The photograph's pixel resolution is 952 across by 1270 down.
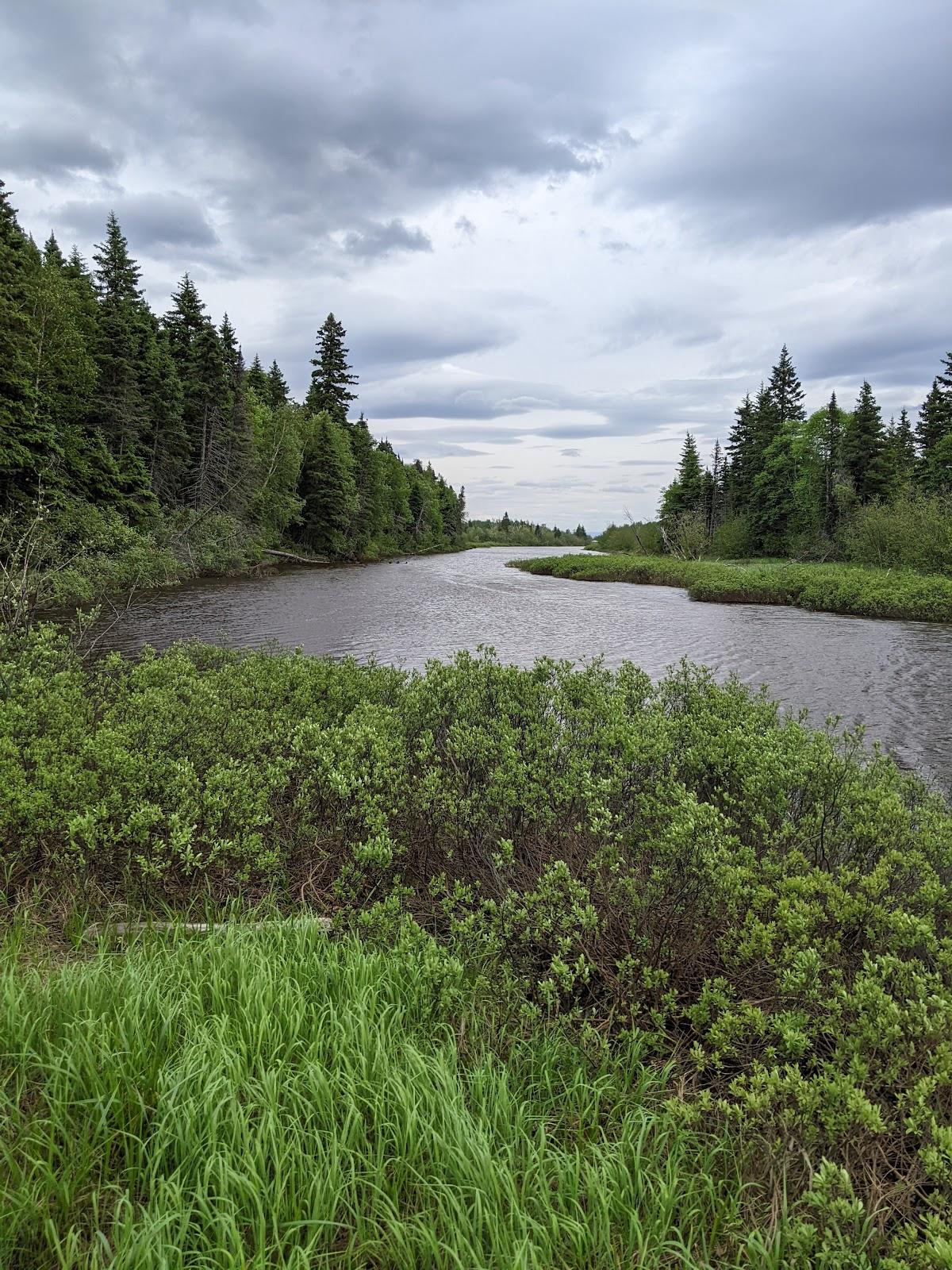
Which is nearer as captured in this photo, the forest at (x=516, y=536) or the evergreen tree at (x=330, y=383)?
the evergreen tree at (x=330, y=383)

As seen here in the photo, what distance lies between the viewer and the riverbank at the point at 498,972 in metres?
2.15

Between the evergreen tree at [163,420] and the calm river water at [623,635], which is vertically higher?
the evergreen tree at [163,420]

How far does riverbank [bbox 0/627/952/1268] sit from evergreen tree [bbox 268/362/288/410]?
61399mm

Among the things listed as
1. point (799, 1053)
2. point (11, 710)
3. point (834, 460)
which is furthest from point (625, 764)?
point (834, 460)

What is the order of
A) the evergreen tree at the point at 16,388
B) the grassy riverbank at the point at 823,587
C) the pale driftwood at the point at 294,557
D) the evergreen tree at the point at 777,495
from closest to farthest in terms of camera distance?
the evergreen tree at the point at 16,388, the grassy riverbank at the point at 823,587, the pale driftwood at the point at 294,557, the evergreen tree at the point at 777,495

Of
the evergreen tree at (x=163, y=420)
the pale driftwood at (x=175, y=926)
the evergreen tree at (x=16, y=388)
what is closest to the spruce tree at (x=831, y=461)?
the evergreen tree at (x=163, y=420)

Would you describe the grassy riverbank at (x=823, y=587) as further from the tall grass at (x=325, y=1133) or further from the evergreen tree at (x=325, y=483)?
the tall grass at (x=325, y=1133)

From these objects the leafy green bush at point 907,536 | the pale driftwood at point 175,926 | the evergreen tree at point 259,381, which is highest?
the evergreen tree at point 259,381

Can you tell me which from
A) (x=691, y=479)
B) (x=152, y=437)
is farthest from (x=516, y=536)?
(x=152, y=437)

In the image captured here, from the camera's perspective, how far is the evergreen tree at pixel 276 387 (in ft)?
200

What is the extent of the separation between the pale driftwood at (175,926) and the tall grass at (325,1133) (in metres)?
0.43

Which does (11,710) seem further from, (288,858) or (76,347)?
(76,347)

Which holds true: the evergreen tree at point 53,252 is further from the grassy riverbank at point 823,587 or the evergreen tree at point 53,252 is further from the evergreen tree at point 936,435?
the evergreen tree at point 936,435

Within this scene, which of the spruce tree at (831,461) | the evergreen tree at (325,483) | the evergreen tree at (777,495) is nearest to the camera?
the spruce tree at (831,461)
